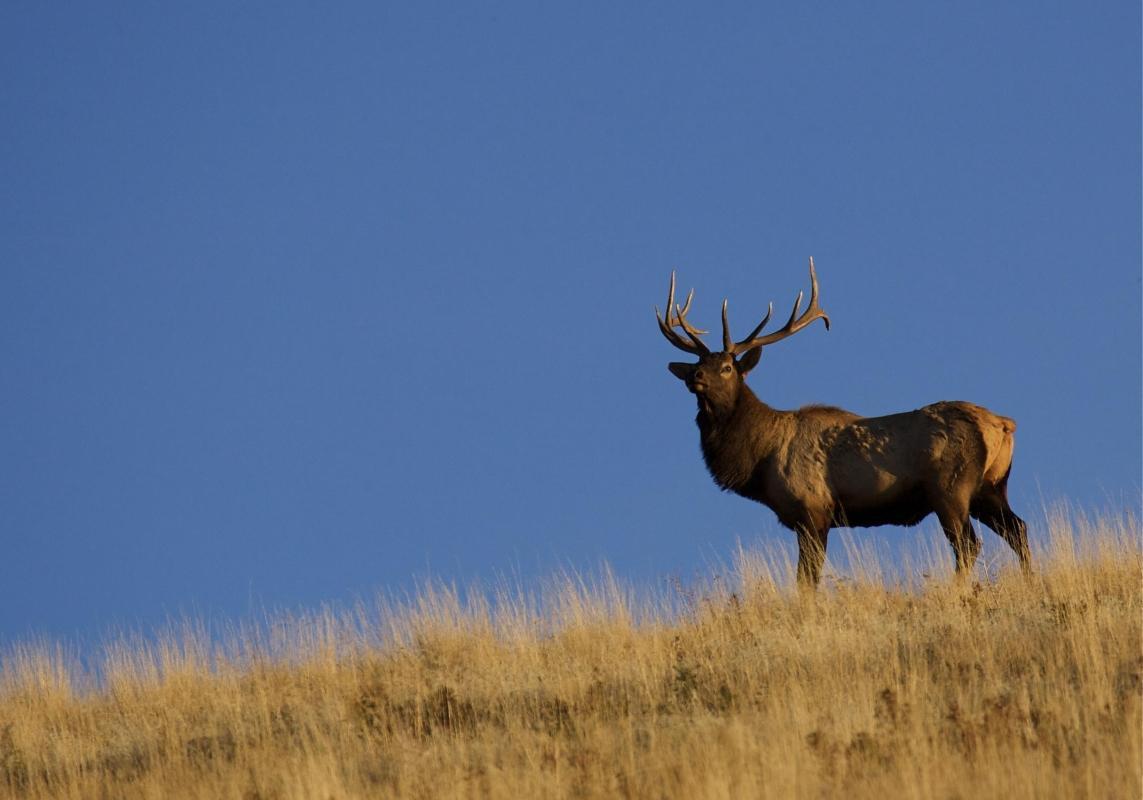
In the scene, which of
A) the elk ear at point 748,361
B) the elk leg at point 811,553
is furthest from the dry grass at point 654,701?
the elk ear at point 748,361

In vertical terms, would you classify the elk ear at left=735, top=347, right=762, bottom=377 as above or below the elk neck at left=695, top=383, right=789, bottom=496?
above

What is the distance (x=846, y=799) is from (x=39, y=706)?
752cm

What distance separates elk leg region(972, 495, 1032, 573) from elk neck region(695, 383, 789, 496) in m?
1.75

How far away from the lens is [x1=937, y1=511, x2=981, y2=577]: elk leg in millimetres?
12133

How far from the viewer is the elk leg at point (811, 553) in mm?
12289

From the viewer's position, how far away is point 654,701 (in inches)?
356

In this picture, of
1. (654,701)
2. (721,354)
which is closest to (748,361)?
(721,354)

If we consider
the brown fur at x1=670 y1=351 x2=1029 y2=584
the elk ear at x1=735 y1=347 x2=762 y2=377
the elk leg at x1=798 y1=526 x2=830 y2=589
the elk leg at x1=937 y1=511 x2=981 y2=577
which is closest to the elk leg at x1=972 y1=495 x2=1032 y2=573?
the brown fur at x1=670 y1=351 x2=1029 y2=584

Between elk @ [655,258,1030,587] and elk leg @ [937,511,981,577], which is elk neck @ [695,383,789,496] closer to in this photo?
elk @ [655,258,1030,587]

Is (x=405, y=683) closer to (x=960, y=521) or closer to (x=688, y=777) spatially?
(x=688, y=777)

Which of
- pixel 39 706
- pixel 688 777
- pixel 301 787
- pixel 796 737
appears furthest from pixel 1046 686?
pixel 39 706

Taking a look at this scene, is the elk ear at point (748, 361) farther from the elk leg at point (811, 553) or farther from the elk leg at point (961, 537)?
the elk leg at point (961, 537)

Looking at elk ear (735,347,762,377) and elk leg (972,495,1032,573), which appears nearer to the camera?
elk leg (972,495,1032,573)

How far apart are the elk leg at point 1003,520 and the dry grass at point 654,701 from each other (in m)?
0.55
